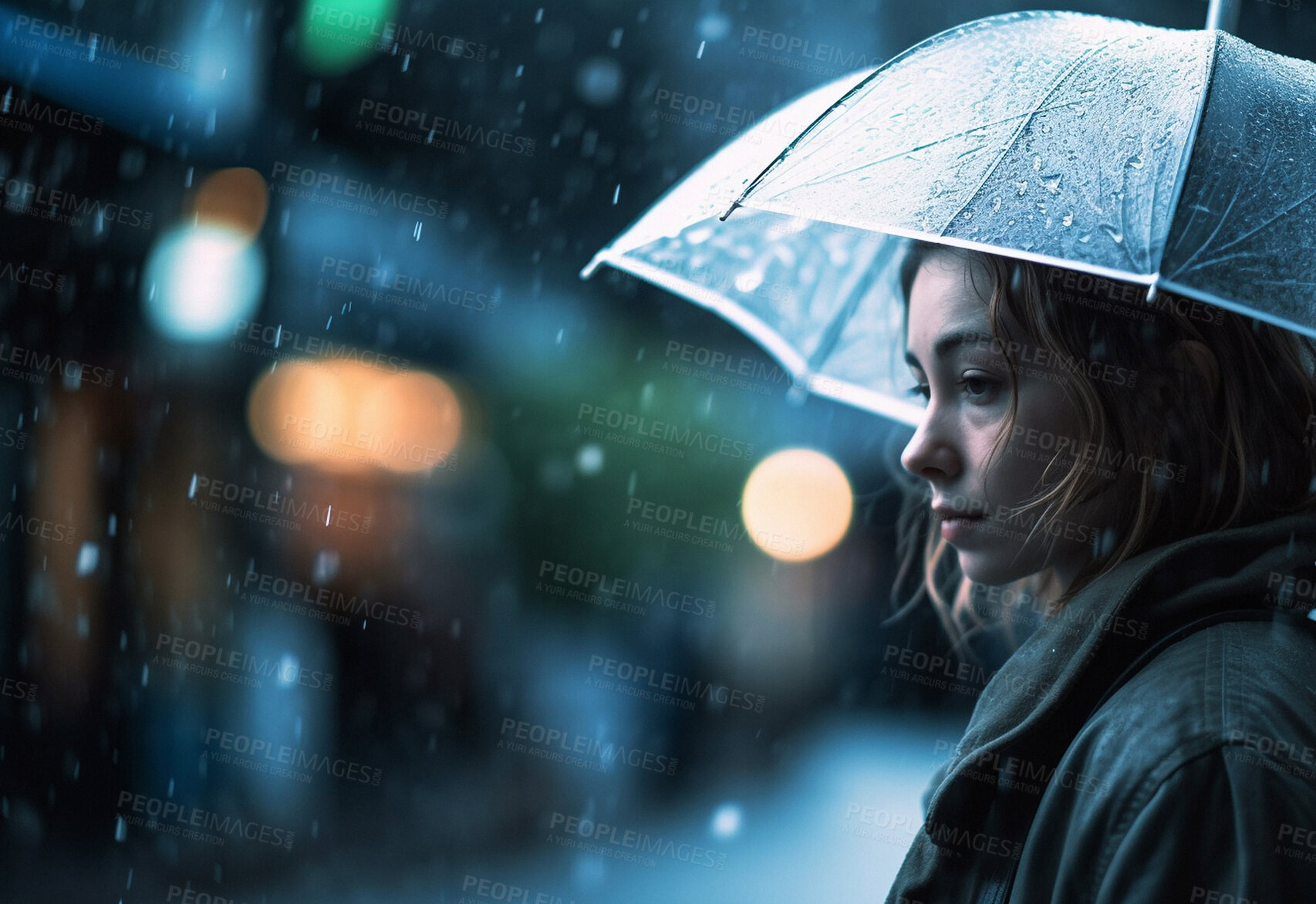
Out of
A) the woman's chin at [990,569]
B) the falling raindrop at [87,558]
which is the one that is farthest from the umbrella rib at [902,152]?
the falling raindrop at [87,558]

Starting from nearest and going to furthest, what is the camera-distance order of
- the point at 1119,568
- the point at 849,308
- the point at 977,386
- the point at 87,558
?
the point at 1119,568 → the point at 977,386 → the point at 849,308 → the point at 87,558

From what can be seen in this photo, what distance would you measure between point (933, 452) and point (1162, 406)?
1.01ft

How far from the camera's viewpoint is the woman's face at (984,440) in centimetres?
127

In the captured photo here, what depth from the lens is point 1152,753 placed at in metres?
0.92

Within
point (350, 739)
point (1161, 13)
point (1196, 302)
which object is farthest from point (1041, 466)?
point (350, 739)

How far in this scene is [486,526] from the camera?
20.1ft

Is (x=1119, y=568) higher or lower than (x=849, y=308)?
lower

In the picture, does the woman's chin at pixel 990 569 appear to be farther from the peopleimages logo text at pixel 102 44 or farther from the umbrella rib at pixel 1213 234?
the peopleimages logo text at pixel 102 44

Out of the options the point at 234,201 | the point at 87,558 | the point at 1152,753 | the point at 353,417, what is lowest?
the point at 87,558

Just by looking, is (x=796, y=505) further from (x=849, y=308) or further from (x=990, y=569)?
(x=990, y=569)

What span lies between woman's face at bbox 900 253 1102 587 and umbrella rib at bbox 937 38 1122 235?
192 mm

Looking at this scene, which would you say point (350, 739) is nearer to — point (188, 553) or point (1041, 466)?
point (188, 553)

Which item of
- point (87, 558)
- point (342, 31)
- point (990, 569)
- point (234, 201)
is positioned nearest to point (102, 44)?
point (234, 201)

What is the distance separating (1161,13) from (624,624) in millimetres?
4415
